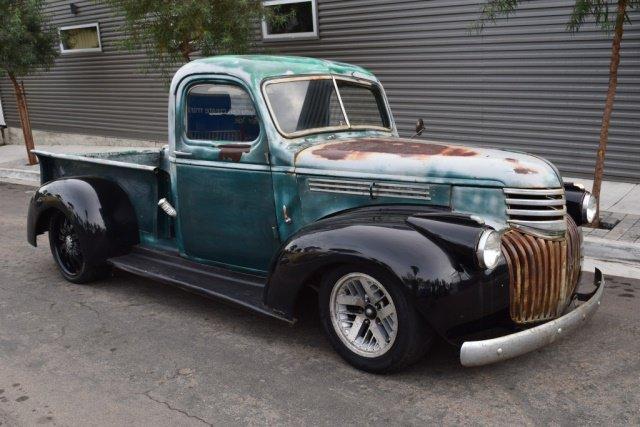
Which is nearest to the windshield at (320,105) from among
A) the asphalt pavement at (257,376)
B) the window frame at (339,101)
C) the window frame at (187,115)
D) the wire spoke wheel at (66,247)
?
the window frame at (339,101)

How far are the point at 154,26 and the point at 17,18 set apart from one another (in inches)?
160

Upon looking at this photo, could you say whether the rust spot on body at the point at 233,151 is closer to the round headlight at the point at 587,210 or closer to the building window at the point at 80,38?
the round headlight at the point at 587,210

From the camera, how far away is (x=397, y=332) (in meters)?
3.44

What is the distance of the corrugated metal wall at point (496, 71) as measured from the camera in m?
8.40

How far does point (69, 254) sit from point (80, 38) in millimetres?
11833

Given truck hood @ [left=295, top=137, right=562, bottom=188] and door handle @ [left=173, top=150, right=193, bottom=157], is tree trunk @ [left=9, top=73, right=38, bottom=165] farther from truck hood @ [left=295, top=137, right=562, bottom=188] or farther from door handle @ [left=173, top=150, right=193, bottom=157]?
truck hood @ [left=295, top=137, right=562, bottom=188]

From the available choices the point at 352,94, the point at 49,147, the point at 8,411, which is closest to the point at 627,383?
the point at 352,94

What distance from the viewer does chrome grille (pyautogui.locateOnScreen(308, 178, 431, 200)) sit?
372cm

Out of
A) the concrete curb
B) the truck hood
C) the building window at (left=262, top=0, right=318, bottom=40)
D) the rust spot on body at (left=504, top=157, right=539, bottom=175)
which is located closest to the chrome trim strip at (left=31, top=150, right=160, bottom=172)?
the truck hood

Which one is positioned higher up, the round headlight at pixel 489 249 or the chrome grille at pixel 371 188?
the chrome grille at pixel 371 188

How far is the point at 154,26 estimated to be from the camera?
9.61m

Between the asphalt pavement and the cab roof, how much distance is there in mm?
1731

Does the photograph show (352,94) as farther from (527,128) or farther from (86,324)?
(527,128)

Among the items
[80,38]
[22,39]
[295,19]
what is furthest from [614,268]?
[80,38]
